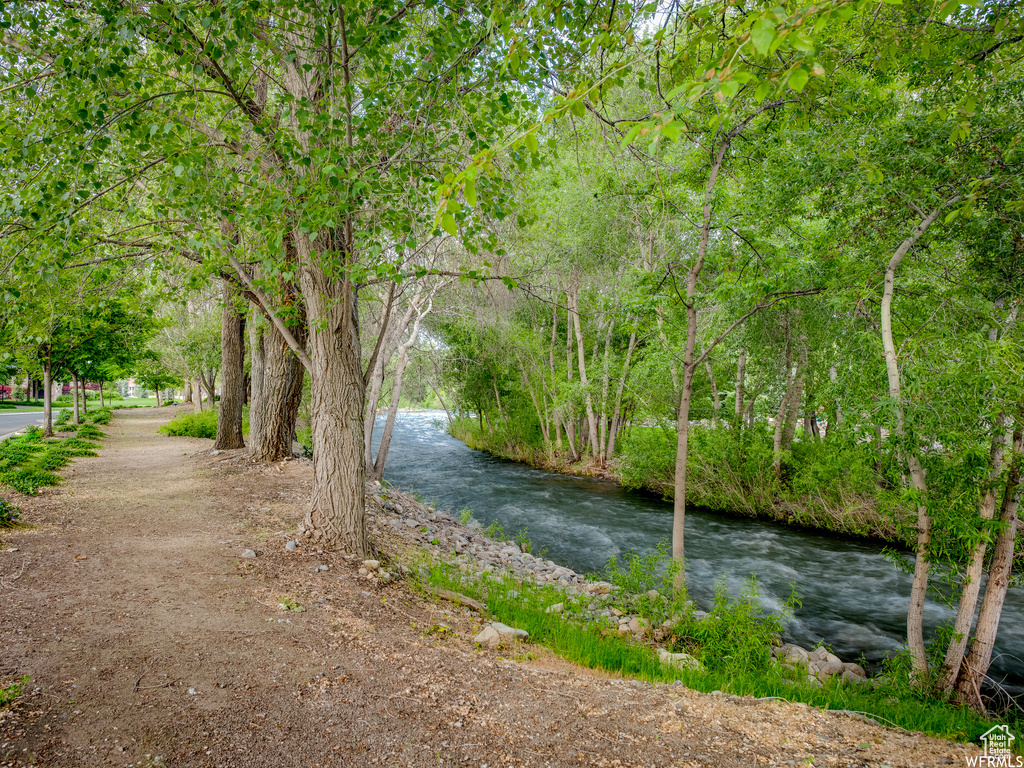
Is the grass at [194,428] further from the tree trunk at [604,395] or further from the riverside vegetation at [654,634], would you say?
the riverside vegetation at [654,634]

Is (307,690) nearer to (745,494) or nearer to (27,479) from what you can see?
(27,479)

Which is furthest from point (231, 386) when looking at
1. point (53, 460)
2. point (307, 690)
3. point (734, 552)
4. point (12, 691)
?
point (734, 552)

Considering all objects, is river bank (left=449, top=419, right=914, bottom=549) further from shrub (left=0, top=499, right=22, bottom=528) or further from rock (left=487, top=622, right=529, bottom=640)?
shrub (left=0, top=499, right=22, bottom=528)

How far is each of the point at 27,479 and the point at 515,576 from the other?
749 centimetres

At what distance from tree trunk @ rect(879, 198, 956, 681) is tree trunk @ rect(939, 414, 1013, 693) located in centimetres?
23

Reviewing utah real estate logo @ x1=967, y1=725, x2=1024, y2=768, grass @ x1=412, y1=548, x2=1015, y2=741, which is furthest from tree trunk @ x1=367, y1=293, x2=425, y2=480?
utah real estate logo @ x1=967, y1=725, x2=1024, y2=768

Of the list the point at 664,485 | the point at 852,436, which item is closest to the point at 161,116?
the point at 852,436

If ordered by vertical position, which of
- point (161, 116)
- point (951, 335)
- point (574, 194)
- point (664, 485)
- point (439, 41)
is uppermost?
point (574, 194)

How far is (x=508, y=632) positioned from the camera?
4.52m

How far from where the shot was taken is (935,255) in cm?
544

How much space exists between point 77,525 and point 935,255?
9.99 meters

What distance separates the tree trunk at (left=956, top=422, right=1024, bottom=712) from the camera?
14.6ft

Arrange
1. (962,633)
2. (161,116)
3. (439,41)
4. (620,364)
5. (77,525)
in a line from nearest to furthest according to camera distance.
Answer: (161,116) → (439,41) → (962,633) → (77,525) → (620,364)

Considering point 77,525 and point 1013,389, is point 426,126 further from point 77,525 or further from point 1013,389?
point 77,525
